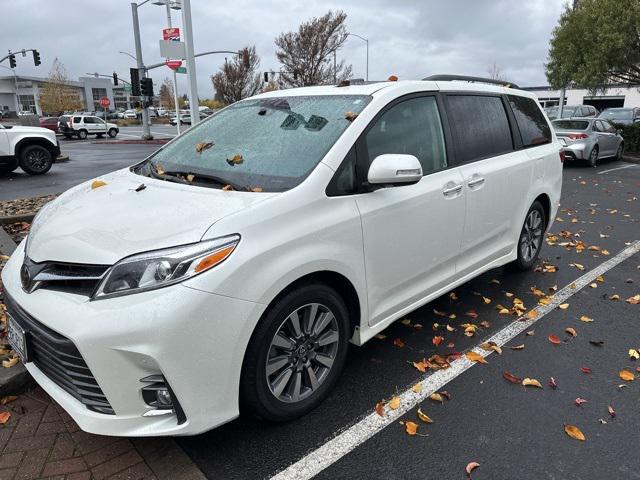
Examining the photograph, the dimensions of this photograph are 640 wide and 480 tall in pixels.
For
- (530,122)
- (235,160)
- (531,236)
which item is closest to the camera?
(235,160)

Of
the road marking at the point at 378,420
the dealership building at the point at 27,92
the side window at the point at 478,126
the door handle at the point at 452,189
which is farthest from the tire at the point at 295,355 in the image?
the dealership building at the point at 27,92

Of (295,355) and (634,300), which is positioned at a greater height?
(295,355)

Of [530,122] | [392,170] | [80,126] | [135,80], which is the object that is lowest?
[80,126]

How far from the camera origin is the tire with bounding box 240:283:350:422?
8.03ft

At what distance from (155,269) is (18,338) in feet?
3.25

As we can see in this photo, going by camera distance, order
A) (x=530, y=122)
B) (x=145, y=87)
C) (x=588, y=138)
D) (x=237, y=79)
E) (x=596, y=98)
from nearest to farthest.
→ (x=530, y=122), (x=588, y=138), (x=145, y=87), (x=237, y=79), (x=596, y=98)

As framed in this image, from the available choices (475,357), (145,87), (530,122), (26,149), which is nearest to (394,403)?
(475,357)

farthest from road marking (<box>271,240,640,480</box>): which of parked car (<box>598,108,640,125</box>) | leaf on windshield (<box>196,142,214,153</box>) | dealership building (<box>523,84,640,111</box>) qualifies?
dealership building (<box>523,84,640,111</box>)

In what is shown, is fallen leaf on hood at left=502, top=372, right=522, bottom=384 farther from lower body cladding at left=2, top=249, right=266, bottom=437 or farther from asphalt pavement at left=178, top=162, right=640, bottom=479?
lower body cladding at left=2, top=249, right=266, bottom=437

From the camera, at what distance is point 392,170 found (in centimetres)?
276

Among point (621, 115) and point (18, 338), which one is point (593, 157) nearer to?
Answer: point (621, 115)

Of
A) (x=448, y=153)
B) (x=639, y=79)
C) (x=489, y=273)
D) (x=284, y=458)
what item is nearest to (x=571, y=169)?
(x=639, y=79)

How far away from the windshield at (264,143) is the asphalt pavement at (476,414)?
1360mm

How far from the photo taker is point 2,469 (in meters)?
2.45
